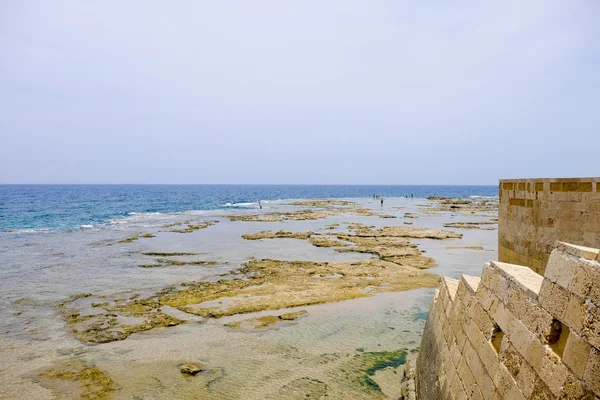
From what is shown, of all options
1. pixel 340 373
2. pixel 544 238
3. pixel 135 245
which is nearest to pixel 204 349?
pixel 340 373

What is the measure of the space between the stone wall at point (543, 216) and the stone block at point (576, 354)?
768cm

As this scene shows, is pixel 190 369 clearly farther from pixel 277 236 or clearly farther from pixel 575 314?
pixel 277 236

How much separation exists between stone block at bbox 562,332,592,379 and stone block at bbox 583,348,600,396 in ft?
0.12

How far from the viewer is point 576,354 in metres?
2.76

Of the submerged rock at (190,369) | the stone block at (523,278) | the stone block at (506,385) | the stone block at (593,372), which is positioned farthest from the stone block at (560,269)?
the submerged rock at (190,369)

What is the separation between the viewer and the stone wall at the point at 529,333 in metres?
2.71

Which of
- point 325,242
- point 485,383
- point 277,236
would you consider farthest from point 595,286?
point 277,236

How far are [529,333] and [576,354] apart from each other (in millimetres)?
674

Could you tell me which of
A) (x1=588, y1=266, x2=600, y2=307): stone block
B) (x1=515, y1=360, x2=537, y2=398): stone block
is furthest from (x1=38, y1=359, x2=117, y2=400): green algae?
(x1=588, y1=266, x2=600, y2=307): stone block

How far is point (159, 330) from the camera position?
1267cm

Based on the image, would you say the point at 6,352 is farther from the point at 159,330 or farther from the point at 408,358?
the point at 408,358

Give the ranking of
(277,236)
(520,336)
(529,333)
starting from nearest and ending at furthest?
(529,333) < (520,336) < (277,236)

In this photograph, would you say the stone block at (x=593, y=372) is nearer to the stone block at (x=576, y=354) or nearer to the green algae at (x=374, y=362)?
the stone block at (x=576, y=354)

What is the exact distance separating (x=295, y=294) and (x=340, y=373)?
22.7 ft
